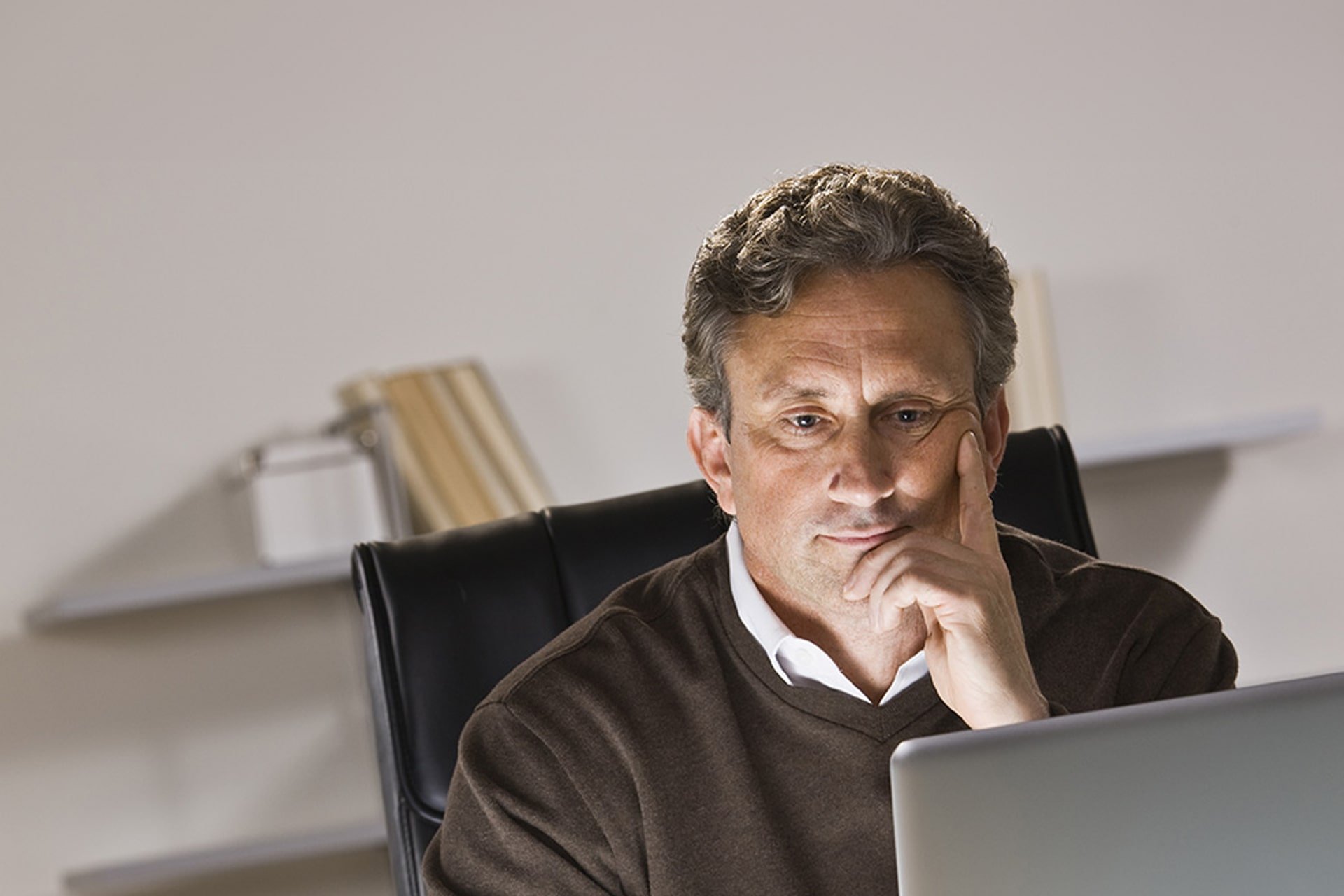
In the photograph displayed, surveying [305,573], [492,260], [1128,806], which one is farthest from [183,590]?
[1128,806]

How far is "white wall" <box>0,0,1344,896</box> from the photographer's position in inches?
105

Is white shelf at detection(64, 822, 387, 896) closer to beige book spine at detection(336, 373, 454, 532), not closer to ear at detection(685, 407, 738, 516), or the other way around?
beige book spine at detection(336, 373, 454, 532)

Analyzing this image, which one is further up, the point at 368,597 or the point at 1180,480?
the point at 368,597

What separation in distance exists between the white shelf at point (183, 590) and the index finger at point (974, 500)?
1367 mm

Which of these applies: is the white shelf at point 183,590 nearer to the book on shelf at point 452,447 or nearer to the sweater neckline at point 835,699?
the book on shelf at point 452,447

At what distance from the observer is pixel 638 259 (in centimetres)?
286

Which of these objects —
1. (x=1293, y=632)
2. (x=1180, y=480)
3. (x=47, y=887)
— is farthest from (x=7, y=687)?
(x=1293, y=632)

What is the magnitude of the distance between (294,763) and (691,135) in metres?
1.34

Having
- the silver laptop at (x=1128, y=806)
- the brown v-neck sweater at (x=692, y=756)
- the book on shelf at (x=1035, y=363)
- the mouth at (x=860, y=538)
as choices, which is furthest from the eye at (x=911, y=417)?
the book on shelf at (x=1035, y=363)

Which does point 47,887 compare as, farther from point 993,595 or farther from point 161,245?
point 993,595

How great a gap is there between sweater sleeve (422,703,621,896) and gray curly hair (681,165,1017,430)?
371 millimetres

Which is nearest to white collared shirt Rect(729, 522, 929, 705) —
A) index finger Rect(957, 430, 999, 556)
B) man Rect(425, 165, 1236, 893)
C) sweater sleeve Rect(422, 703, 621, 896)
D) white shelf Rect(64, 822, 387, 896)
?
man Rect(425, 165, 1236, 893)

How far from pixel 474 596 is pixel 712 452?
0.92 ft

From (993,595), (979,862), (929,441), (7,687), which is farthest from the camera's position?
(7,687)
